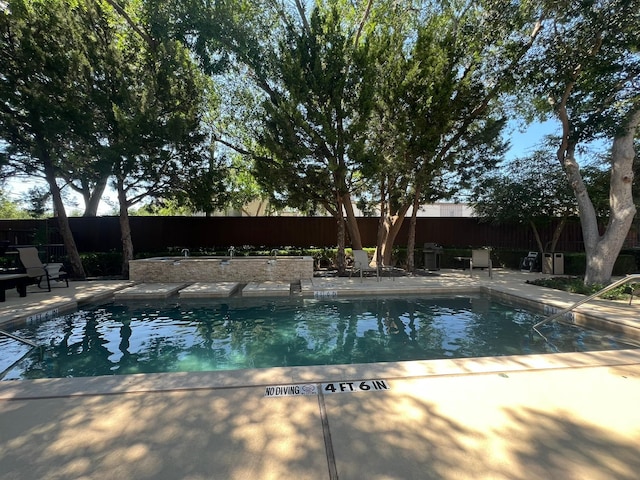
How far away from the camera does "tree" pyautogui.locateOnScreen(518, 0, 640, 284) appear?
6.93 meters

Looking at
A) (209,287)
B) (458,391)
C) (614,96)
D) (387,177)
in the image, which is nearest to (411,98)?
(387,177)

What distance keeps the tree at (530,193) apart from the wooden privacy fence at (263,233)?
209cm

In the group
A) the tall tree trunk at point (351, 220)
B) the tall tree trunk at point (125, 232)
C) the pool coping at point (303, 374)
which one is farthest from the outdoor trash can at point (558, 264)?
the tall tree trunk at point (125, 232)

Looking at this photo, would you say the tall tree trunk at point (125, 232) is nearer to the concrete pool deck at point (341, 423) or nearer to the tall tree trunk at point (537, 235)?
the concrete pool deck at point (341, 423)

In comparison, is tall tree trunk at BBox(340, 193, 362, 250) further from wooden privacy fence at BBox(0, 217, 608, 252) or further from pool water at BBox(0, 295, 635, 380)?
pool water at BBox(0, 295, 635, 380)

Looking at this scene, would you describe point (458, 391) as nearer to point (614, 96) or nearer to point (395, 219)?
point (614, 96)

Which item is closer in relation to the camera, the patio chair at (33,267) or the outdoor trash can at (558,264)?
the patio chair at (33,267)

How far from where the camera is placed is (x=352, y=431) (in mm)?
2328

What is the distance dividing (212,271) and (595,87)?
11.1 meters

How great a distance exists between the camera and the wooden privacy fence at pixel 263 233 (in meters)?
13.5

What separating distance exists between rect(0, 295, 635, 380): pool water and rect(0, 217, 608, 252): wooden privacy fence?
21.9ft

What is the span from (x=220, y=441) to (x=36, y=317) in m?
6.16

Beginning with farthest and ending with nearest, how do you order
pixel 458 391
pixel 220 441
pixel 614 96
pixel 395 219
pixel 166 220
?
pixel 166 220 → pixel 395 219 → pixel 614 96 → pixel 458 391 → pixel 220 441

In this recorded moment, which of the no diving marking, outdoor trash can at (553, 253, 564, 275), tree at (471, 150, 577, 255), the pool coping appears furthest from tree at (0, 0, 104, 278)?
outdoor trash can at (553, 253, 564, 275)
